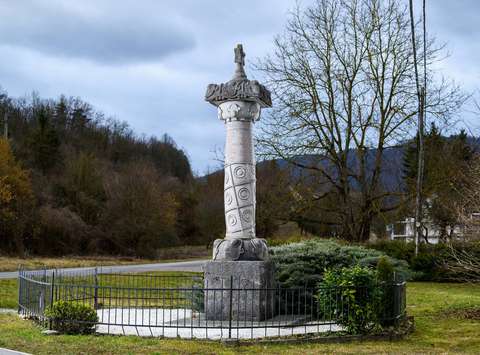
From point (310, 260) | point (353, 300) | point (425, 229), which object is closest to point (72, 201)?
point (425, 229)

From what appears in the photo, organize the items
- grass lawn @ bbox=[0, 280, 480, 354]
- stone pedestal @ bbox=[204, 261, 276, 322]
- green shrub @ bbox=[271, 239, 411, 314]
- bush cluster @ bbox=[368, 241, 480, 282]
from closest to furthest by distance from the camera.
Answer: grass lawn @ bbox=[0, 280, 480, 354] → stone pedestal @ bbox=[204, 261, 276, 322] → green shrub @ bbox=[271, 239, 411, 314] → bush cluster @ bbox=[368, 241, 480, 282]

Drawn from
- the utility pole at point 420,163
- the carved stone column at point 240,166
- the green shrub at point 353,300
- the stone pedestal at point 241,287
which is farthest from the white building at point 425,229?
the stone pedestal at point 241,287

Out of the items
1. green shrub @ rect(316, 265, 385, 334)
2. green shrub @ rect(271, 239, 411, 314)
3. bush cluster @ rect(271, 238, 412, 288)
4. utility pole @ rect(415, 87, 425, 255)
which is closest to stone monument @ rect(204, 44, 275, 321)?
green shrub @ rect(271, 239, 411, 314)

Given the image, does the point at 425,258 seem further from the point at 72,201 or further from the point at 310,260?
the point at 72,201

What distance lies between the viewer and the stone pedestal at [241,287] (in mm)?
12461

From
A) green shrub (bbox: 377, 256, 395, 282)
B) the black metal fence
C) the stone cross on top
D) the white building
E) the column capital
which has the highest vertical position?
the stone cross on top

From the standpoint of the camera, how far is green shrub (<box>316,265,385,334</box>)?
1130cm

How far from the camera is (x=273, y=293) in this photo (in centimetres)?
1280

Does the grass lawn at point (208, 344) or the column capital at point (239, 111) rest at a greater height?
the column capital at point (239, 111)

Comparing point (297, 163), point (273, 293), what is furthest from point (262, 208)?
point (273, 293)

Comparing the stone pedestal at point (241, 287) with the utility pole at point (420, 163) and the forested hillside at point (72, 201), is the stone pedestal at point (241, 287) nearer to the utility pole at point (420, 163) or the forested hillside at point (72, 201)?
the utility pole at point (420, 163)

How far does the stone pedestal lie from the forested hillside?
34270 millimetres

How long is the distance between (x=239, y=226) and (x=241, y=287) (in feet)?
4.26

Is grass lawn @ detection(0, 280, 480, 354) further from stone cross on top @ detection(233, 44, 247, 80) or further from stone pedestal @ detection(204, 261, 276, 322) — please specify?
stone cross on top @ detection(233, 44, 247, 80)
